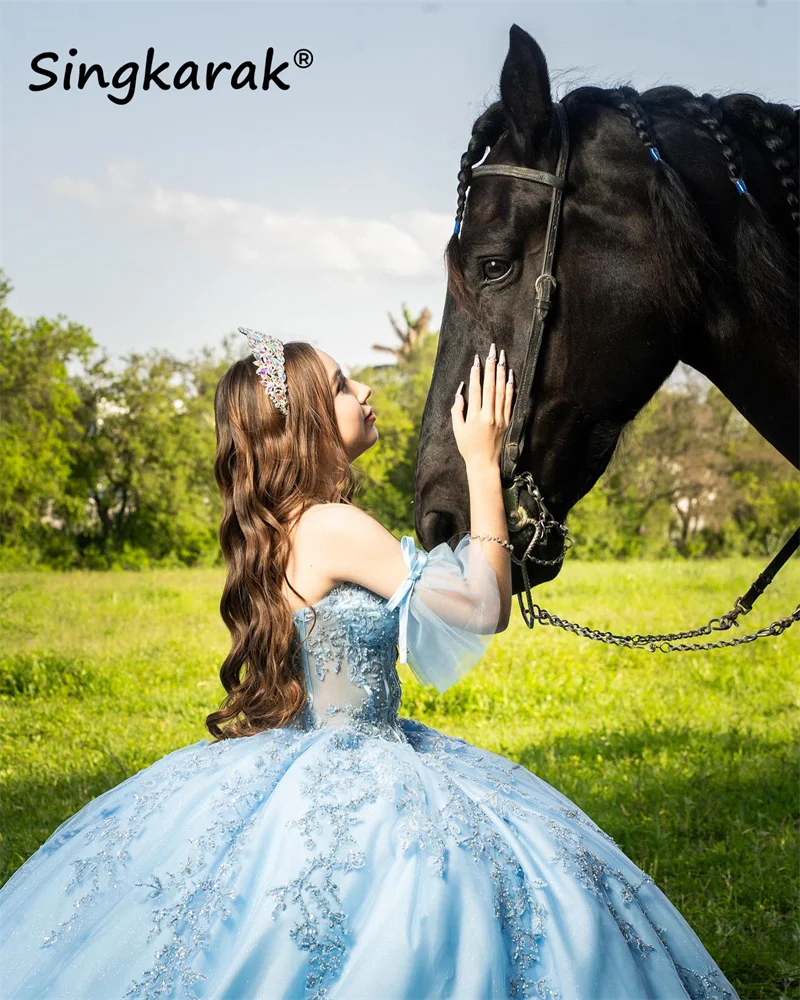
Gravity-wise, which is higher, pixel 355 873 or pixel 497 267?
pixel 497 267

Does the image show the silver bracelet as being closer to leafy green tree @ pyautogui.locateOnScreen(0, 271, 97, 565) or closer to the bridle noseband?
the bridle noseband

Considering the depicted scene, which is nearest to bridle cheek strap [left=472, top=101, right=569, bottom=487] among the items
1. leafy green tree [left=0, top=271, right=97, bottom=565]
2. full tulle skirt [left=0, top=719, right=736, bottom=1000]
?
full tulle skirt [left=0, top=719, right=736, bottom=1000]

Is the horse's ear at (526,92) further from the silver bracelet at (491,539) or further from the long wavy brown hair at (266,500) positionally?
the silver bracelet at (491,539)

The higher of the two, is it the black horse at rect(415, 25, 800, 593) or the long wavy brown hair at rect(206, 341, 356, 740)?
the black horse at rect(415, 25, 800, 593)

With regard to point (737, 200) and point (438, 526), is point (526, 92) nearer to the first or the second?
point (737, 200)

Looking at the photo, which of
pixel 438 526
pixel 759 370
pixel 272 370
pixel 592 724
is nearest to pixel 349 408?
pixel 272 370

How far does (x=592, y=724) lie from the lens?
6066mm

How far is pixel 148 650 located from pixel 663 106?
7.22 meters

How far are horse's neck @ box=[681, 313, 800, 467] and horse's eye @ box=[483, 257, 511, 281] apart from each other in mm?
450

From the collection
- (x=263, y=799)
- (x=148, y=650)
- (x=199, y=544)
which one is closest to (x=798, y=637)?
(x=148, y=650)

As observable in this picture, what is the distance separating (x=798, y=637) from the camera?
870cm

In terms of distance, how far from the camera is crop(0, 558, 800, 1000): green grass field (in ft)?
12.2

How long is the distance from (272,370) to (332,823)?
1087 millimetres

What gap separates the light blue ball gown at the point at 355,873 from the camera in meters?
1.76
